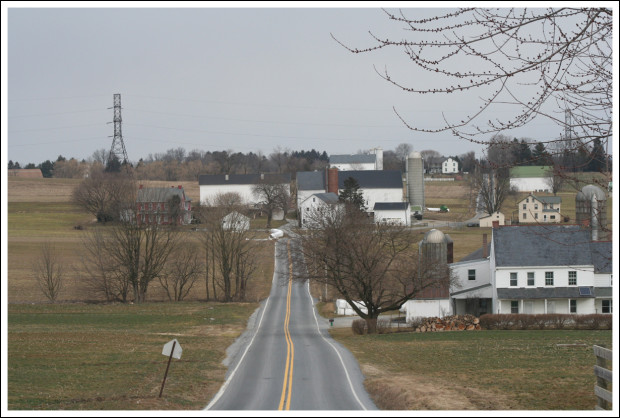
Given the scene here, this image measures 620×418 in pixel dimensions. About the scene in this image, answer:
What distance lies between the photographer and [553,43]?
9.23m

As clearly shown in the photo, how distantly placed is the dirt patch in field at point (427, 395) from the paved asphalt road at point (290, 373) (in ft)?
1.45

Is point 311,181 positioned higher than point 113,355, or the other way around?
point 311,181


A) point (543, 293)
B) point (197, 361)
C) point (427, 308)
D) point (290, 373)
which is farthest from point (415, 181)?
point (290, 373)

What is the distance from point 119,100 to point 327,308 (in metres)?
68.6

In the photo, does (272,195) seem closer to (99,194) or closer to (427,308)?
(99,194)

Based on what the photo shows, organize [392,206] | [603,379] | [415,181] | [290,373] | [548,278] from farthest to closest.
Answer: [415,181]
[392,206]
[548,278]
[290,373]
[603,379]

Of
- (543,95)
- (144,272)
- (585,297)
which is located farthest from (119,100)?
(543,95)

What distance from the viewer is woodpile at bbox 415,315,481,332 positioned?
42562mm

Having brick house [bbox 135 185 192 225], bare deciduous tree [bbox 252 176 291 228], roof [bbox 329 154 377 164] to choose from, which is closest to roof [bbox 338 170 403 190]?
bare deciduous tree [bbox 252 176 291 228]

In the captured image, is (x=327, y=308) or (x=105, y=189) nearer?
(x=327, y=308)

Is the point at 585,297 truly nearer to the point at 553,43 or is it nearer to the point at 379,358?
the point at 379,358

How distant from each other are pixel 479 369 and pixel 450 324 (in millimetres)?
18948

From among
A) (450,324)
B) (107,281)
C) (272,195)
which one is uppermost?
(272,195)

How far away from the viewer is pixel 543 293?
157 feet
